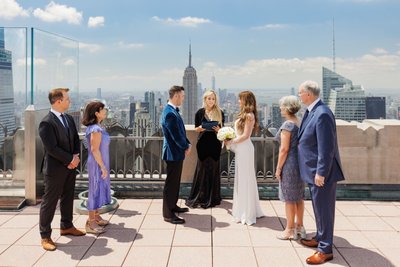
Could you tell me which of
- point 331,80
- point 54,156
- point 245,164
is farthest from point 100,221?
point 331,80

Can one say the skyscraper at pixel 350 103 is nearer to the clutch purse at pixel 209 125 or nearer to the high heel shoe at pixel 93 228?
the clutch purse at pixel 209 125

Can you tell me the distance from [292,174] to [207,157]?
1867 millimetres

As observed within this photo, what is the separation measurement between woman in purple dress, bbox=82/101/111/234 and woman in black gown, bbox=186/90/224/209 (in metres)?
1.63

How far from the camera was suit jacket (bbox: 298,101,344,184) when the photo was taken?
12.9ft

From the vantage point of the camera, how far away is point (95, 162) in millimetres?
5121

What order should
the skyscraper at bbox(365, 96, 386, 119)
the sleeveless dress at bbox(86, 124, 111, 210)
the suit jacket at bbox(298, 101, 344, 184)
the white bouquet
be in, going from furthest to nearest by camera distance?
1. the skyscraper at bbox(365, 96, 386, 119)
2. the white bouquet
3. the sleeveless dress at bbox(86, 124, 111, 210)
4. the suit jacket at bbox(298, 101, 344, 184)

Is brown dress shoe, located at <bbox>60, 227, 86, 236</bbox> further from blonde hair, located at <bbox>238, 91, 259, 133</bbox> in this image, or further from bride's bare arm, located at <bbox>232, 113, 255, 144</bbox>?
blonde hair, located at <bbox>238, 91, 259, 133</bbox>

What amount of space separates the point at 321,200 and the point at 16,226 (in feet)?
13.8

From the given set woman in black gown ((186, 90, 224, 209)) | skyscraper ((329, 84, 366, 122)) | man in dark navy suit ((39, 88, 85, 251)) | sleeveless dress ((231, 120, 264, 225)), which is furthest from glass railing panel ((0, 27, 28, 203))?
skyscraper ((329, 84, 366, 122))

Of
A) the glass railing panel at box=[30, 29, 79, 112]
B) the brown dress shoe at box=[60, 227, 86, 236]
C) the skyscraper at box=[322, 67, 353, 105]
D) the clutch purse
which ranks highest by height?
the skyscraper at box=[322, 67, 353, 105]

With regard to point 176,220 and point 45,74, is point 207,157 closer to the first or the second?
point 176,220

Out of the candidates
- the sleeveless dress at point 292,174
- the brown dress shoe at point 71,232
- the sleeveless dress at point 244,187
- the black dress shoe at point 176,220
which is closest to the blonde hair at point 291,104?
the sleeveless dress at point 292,174

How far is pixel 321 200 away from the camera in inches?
162

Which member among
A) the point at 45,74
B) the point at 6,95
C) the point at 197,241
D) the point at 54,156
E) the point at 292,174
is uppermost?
the point at 45,74
